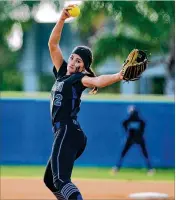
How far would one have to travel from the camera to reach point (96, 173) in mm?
15344

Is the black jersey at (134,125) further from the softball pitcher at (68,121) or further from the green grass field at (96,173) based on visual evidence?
the softball pitcher at (68,121)

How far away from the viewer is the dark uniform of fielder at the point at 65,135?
680 cm

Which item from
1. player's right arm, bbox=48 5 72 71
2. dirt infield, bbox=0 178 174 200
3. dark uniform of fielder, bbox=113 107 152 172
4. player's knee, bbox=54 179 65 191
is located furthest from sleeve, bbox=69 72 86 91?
dark uniform of fielder, bbox=113 107 152 172

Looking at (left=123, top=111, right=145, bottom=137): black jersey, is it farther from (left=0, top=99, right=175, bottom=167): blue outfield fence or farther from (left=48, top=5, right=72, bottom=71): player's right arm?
(left=48, top=5, right=72, bottom=71): player's right arm

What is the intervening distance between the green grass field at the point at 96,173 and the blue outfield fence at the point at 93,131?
45 centimetres

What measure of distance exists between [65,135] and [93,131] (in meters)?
10.2

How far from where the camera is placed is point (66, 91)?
22.9 ft

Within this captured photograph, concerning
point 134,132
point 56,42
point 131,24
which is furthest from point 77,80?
point 131,24

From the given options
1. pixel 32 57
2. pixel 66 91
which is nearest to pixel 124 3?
pixel 66 91

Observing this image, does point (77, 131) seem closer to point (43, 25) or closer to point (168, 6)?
point (168, 6)

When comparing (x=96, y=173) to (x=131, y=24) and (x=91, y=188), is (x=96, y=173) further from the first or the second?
(x=131, y=24)

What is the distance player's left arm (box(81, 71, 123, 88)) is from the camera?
6.40 m

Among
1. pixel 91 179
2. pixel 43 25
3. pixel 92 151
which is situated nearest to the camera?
pixel 91 179

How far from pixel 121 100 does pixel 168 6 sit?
4.50 metres
